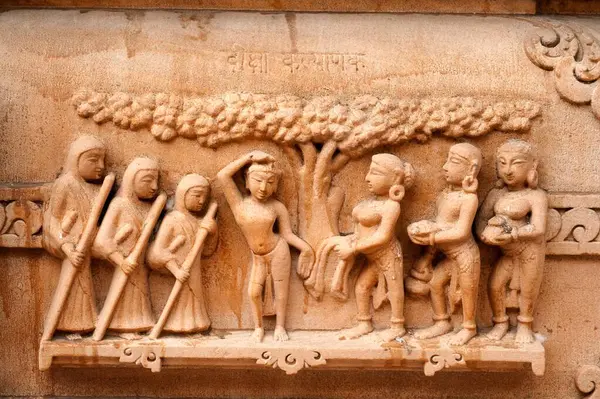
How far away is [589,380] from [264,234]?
1761 millimetres

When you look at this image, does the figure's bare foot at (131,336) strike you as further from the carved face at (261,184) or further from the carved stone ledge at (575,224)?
the carved stone ledge at (575,224)

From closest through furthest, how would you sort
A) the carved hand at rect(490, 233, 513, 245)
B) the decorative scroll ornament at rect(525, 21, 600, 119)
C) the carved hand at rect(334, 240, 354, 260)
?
the carved hand at rect(490, 233, 513, 245) < the carved hand at rect(334, 240, 354, 260) < the decorative scroll ornament at rect(525, 21, 600, 119)

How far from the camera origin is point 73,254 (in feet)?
16.3

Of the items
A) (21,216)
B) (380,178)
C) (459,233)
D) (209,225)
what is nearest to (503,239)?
(459,233)

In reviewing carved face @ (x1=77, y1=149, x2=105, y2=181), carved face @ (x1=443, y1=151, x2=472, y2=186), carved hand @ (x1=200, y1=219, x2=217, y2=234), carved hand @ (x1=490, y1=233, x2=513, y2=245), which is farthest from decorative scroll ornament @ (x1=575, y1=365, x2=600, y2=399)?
carved face @ (x1=77, y1=149, x2=105, y2=181)

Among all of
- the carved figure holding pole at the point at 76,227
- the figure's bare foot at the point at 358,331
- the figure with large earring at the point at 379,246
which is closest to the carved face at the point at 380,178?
the figure with large earring at the point at 379,246

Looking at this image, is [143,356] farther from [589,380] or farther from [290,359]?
[589,380]

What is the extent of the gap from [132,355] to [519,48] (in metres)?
2.38

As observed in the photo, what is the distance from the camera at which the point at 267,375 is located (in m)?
5.26

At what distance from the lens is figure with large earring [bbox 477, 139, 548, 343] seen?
498 centimetres

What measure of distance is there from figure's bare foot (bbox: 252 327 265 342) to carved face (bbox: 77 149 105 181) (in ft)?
3.46

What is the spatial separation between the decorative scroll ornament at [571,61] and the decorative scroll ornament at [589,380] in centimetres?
124

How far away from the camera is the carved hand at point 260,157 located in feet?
16.4

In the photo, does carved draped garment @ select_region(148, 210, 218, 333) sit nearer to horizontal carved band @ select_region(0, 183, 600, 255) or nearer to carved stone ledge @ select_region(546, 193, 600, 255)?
horizontal carved band @ select_region(0, 183, 600, 255)
